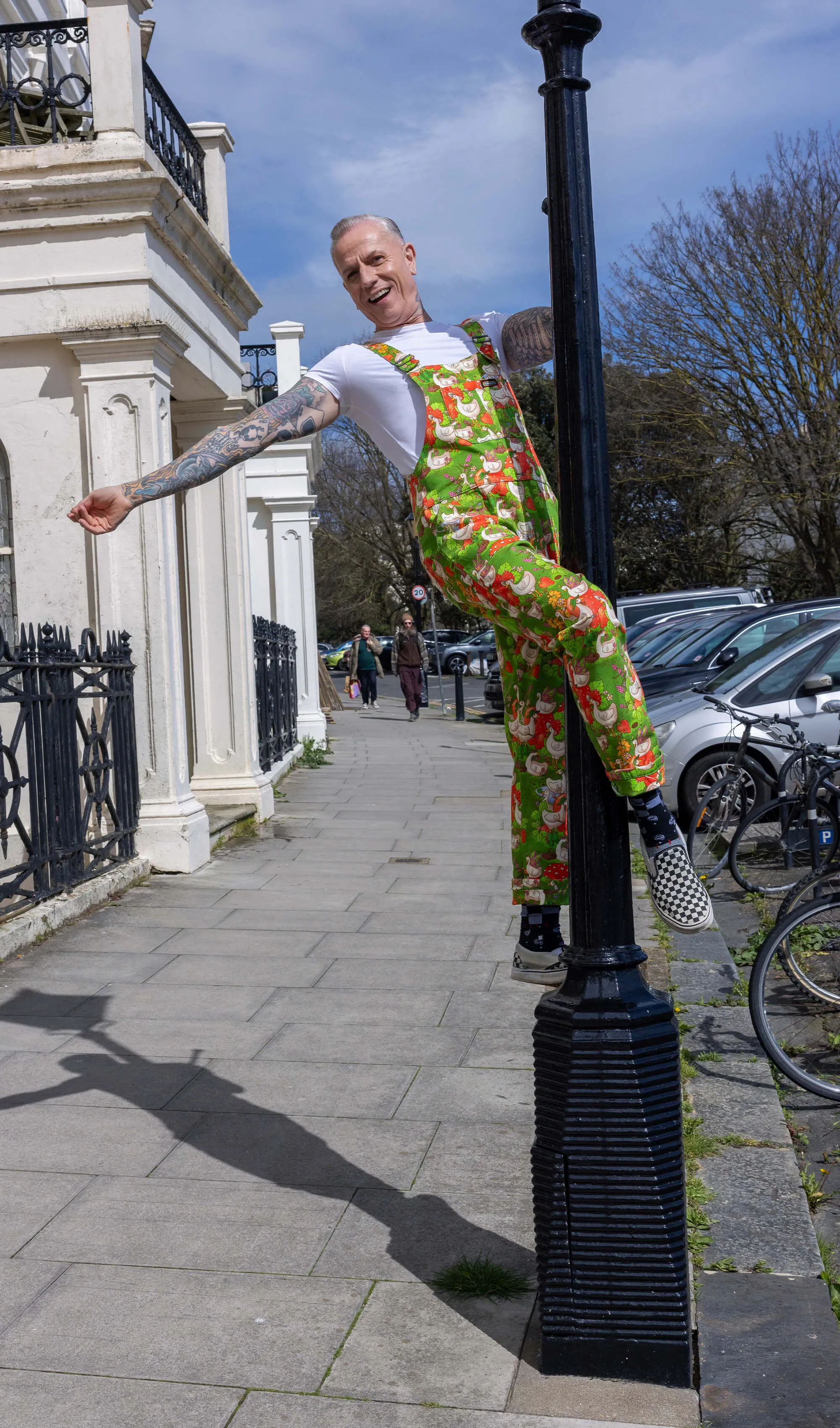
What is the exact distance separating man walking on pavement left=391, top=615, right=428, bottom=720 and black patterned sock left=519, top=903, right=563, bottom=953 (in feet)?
73.8

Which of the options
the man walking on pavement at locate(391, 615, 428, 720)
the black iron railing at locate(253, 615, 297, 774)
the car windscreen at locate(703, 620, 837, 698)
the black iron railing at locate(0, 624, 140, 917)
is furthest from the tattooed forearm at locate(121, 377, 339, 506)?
the man walking on pavement at locate(391, 615, 428, 720)

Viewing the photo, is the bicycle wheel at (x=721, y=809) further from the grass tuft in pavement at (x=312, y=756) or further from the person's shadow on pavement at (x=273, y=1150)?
the grass tuft in pavement at (x=312, y=756)

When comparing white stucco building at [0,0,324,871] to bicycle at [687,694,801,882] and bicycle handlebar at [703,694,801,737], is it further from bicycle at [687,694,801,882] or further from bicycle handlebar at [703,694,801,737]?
bicycle handlebar at [703,694,801,737]

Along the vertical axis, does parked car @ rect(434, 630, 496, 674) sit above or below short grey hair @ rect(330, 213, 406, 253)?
below

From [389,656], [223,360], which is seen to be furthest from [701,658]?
[389,656]

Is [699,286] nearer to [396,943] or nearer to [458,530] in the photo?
[396,943]

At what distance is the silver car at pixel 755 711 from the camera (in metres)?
10.2

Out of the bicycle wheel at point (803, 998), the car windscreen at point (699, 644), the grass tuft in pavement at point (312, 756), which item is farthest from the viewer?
the grass tuft in pavement at point (312, 756)

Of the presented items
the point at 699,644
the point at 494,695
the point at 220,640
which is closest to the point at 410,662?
the point at 494,695

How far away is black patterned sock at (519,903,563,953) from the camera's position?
10.1 ft

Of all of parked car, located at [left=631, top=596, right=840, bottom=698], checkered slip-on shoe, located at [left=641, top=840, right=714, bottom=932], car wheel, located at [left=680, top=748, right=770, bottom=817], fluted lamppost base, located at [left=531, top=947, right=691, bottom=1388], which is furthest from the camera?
parked car, located at [left=631, top=596, right=840, bottom=698]

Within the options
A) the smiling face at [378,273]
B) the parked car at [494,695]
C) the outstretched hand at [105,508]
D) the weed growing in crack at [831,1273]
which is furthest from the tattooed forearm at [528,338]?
the parked car at [494,695]

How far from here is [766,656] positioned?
1080cm

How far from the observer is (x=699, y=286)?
28203 millimetres
